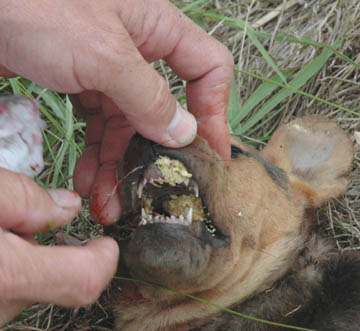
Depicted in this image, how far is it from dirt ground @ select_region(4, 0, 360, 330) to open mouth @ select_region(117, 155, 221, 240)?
4.39 feet

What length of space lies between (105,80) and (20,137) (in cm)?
44

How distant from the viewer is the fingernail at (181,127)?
226 centimetres

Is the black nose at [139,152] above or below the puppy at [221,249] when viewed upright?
above

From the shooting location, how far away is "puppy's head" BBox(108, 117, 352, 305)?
2.31m

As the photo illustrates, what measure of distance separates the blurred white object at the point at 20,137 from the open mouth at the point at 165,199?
1.58ft

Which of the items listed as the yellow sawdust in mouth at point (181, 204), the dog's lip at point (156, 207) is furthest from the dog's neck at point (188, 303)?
the yellow sawdust in mouth at point (181, 204)

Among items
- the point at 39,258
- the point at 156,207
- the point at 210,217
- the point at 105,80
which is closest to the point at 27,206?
the point at 39,258

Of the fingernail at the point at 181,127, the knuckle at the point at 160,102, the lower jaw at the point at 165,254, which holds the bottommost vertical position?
the lower jaw at the point at 165,254

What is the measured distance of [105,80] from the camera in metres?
2.05

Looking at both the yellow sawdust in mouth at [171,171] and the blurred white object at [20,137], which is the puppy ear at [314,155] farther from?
the blurred white object at [20,137]

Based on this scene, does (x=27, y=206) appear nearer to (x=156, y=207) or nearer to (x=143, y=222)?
(x=143, y=222)

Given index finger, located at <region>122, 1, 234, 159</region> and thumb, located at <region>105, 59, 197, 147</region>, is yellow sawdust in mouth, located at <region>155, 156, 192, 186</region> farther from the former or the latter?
index finger, located at <region>122, 1, 234, 159</region>

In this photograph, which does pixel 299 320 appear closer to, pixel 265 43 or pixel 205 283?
pixel 205 283

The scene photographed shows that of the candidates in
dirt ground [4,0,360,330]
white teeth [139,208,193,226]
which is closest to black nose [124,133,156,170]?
white teeth [139,208,193,226]
